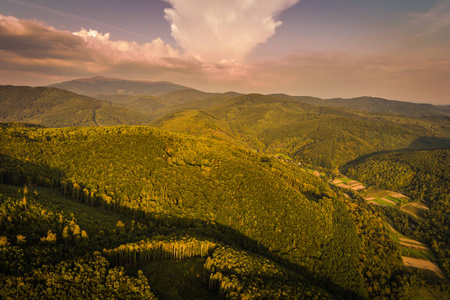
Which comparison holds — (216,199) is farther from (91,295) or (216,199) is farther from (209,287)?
(91,295)

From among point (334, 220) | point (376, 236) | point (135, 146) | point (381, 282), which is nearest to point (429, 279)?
point (376, 236)

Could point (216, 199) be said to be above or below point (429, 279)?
above

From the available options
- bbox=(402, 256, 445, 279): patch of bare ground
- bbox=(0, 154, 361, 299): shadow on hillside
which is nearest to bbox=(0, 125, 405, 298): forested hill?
bbox=(0, 154, 361, 299): shadow on hillside

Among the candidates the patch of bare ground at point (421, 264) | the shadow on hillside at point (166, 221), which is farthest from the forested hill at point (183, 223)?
the patch of bare ground at point (421, 264)

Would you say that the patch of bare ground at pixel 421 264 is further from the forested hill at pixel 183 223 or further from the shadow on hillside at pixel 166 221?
the shadow on hillside at pixel 166 221

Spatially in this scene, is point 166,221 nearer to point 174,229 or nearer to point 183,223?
point 183,223

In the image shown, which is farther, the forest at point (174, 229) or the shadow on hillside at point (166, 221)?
the shadow on hillside at point (166, 221)

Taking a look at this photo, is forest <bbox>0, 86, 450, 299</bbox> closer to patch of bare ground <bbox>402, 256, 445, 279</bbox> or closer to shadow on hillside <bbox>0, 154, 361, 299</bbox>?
shadow on hillside <bbox>0, 154, 361, 299</bbox>
